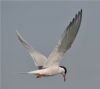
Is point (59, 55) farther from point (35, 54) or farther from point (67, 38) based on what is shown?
point (35, 54)

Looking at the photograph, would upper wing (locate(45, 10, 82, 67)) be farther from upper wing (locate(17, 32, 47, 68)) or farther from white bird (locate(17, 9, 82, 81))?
upper wing (locate(17, 32, 47, 68))

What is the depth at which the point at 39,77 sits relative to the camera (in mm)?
8641

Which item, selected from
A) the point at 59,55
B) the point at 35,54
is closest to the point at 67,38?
the point at 59,55

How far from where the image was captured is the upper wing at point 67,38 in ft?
27.5

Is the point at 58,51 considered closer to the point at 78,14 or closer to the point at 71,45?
the point at 71,45

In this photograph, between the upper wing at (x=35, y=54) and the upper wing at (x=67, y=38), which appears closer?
the upper wing at (x=67, y=38)

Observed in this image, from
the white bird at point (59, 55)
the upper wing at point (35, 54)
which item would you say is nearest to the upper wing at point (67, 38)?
the white bird at point (59, 55)

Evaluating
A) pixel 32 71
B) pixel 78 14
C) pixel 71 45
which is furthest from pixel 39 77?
Result: pixel 78 14

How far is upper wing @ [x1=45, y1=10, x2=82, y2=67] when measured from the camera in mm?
8383

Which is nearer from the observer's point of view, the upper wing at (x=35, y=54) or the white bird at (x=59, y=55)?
the white bird at (x=59, y=55)

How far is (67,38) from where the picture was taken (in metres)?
8.47

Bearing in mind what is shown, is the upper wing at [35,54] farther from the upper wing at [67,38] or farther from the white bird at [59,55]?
the upper wing at [67,38]

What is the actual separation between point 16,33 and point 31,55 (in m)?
0.64

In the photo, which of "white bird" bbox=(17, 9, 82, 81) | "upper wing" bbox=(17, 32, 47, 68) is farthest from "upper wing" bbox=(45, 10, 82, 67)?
"upper wing" bbox=(17, 32, 47, 68)
